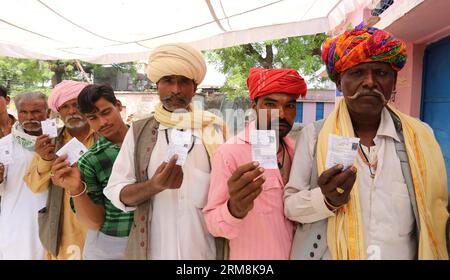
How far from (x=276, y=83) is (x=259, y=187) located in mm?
584

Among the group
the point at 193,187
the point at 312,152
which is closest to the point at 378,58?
the point at 312,152

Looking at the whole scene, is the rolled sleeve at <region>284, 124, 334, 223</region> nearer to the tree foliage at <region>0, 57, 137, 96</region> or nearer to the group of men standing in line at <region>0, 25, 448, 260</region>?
the group of men standing in line at <region>0, 25, 448, 260</region>

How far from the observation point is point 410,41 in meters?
4.01

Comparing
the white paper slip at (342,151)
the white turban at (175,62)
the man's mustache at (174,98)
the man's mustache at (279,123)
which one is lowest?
the white paper slip at (342,151)

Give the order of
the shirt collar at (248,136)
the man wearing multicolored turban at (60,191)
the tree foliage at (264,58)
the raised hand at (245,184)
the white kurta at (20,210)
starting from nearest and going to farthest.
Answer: the raised hand at (245,184) < the shirt collar at (248,136) < the man wearing multicolored turban at (60,191) < the white kurta at (20,210) < the tree foliage at (264,58)

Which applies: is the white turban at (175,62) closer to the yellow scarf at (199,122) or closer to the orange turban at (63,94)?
the yellow scarf at (199,122)

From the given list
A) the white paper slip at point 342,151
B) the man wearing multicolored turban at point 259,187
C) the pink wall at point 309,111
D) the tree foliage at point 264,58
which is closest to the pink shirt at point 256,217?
the man wearing multicolored turban at point 259,187

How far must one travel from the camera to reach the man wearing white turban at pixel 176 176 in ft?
5.47

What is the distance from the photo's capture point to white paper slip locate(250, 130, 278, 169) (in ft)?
4.58

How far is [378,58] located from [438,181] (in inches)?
23.2

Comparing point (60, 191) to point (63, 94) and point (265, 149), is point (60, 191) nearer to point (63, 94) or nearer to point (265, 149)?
point (63, 94)

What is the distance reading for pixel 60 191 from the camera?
238 cm

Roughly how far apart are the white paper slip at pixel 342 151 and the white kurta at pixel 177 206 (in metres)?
0.64

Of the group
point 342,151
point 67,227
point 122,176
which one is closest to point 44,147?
point 67,227
